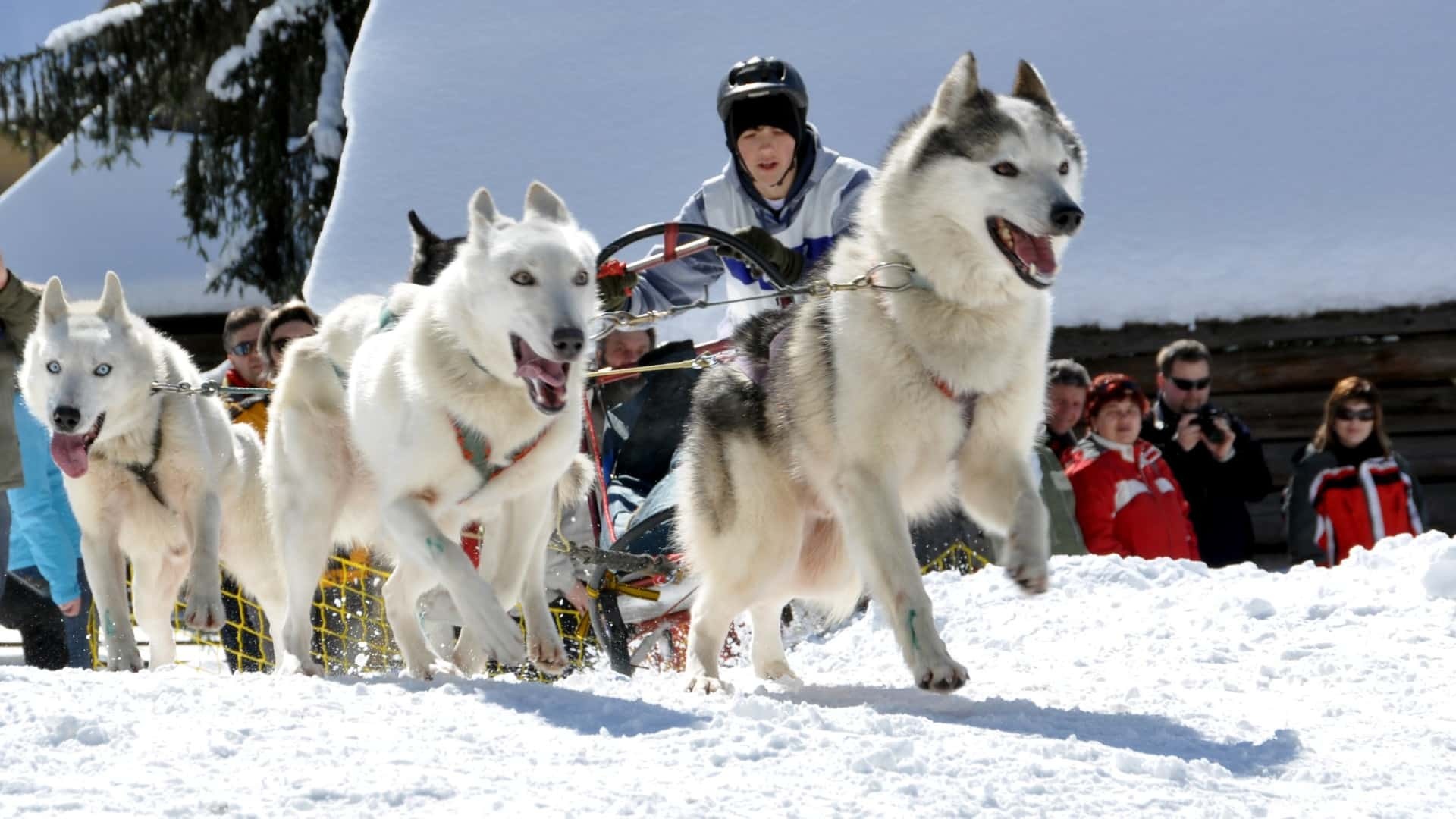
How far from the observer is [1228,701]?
11.6ft

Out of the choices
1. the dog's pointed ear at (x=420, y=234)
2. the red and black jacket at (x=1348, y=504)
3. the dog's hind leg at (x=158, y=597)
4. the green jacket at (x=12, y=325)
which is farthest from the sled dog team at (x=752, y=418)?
the red and black jacket at (x=1348, y=504)

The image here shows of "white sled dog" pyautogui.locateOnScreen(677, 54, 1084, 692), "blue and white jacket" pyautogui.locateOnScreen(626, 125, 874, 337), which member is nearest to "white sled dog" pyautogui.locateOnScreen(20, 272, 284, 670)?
"blue and white jacket" pyautogui.locateOnScreen(626, 125, 874, 337)

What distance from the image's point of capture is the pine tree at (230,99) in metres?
14.4

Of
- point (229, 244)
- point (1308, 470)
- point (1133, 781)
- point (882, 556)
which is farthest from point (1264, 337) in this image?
point (229, 244)

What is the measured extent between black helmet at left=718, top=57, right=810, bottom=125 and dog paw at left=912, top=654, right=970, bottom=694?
190 cm

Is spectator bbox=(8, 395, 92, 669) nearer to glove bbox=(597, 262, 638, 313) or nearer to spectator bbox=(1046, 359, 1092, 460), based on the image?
glove bbox=(597, 262, 638, 313)

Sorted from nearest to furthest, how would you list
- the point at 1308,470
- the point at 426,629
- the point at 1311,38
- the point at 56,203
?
the point at 426,629 → the point at 1308,470 → the point at 1311,38 → the point at 56,203

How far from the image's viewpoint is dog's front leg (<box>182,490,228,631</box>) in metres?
4.01

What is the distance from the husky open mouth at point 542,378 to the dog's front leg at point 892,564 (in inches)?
26.9

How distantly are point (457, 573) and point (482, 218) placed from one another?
A: 2.69 ft

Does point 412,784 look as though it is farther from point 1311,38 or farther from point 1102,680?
point 1311,38

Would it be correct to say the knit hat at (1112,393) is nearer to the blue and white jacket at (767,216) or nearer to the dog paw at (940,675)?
the blue and white jacket at (767,216)

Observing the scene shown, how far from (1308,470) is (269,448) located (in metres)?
4.31

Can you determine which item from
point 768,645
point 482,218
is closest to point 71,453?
point 482,218
